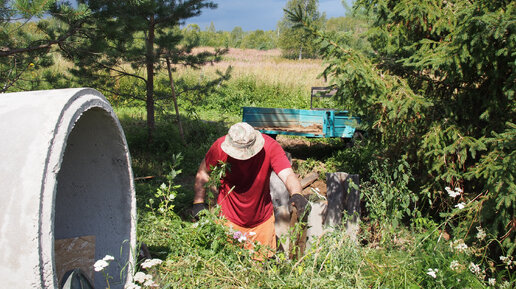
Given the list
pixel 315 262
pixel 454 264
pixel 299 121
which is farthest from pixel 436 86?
pixel 299 121

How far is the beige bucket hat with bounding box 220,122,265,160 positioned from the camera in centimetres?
352

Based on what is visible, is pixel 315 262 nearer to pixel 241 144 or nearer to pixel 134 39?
pixel 241 144

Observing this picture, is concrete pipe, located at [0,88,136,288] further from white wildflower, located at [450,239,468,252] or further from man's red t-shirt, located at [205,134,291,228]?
white wildflower, located at [450,239,468,252]

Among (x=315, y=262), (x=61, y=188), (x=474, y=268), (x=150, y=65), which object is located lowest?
(x=474, y=268)

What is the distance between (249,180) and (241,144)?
516 mm

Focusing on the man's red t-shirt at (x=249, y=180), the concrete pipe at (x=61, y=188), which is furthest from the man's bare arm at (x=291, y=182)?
the concrete pipe at (x=61, y=188)

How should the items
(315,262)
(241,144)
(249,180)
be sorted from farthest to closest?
1. (249,180)
2. (241,144)
3. (315,262)

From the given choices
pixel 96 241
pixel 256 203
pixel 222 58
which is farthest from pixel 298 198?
pixel 222 58

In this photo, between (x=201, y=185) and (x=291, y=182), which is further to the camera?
(x=201, y=185)

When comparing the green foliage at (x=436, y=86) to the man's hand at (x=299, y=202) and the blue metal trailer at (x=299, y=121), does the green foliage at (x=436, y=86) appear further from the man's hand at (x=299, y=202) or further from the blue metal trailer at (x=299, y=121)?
the blue metal trailer at (x=299, y=121)

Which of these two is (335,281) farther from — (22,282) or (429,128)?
(429,128)

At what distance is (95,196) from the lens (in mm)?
2980

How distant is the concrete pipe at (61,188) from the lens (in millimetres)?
1659

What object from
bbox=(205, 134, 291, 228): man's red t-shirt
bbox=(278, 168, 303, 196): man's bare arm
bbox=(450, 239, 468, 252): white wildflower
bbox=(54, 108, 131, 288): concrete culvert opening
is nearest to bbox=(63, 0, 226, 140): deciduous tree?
bbox=(205, 134, 291, 228): man's red t-shirt
